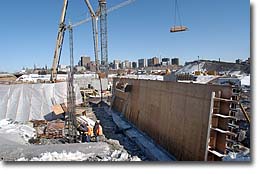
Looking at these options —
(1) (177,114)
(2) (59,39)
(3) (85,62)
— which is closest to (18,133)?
(1) (177,114)

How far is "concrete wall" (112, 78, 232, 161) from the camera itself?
519 cm

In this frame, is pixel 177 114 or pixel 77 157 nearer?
pixel 77 157

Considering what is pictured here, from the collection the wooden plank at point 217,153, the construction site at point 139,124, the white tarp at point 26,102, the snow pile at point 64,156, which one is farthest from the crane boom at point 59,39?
the wooden plank at point 217,153

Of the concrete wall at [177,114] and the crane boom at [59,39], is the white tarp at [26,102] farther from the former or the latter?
the crane boom at [59,39]

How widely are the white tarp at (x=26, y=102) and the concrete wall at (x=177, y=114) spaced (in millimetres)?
5412

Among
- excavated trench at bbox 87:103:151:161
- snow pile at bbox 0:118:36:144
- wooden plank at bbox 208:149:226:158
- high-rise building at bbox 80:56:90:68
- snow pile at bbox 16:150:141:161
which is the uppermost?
high-rise building at bbox 80:56:90:68

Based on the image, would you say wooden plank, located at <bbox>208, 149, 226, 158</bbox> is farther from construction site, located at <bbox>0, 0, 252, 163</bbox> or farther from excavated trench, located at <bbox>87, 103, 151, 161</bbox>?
excavated trench, located at <bbox>87, 103, 151, 161</bbox>

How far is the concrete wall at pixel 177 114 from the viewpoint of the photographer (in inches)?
204

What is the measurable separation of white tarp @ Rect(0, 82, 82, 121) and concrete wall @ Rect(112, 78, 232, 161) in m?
5.41

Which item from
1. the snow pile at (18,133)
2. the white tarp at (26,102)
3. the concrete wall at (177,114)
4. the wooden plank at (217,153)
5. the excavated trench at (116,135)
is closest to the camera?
the wooden plank at (217,153)

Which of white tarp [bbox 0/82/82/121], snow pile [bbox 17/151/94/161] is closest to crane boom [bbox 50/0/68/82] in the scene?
white tarp [bbox 0/82/82/121]

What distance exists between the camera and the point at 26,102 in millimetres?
13188

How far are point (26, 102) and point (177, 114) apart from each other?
365 inches

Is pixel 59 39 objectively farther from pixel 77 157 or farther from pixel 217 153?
pixel 217 153
